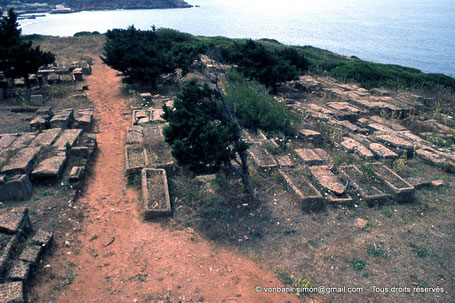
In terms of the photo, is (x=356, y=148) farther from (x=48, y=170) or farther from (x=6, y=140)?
(x=6, y=140)

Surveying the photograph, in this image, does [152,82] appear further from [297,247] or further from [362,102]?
[297,247]

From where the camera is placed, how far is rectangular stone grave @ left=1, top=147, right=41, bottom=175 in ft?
21.4

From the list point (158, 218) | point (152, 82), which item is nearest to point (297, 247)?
point (158, 218)

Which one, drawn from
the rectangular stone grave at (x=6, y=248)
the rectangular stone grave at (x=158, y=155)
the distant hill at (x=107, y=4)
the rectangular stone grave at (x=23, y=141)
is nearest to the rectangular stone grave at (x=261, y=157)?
the rectangular stone grave at (x=158, y=155)

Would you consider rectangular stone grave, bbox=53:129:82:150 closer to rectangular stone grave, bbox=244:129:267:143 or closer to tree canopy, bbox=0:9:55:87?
rectangular stone grave, bbox=244:129:267:143

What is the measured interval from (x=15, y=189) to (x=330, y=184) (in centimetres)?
620

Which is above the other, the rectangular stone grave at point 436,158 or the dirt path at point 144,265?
the rectangular stone grave at point 436,158

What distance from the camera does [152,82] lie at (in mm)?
13688

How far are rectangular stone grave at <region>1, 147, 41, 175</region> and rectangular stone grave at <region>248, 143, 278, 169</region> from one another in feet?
16.2

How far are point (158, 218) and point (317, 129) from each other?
5.77m

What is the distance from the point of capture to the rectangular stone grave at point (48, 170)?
6.51 metres

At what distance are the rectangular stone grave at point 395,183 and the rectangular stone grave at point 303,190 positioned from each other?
160 cm

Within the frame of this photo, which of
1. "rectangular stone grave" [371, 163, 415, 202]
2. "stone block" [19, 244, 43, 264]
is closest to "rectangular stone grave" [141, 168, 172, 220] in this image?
"stone block" [19, 244, 43, 264]

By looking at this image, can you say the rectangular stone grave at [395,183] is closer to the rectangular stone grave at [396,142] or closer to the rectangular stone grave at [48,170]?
the rectangular stone grave at [396,142]
